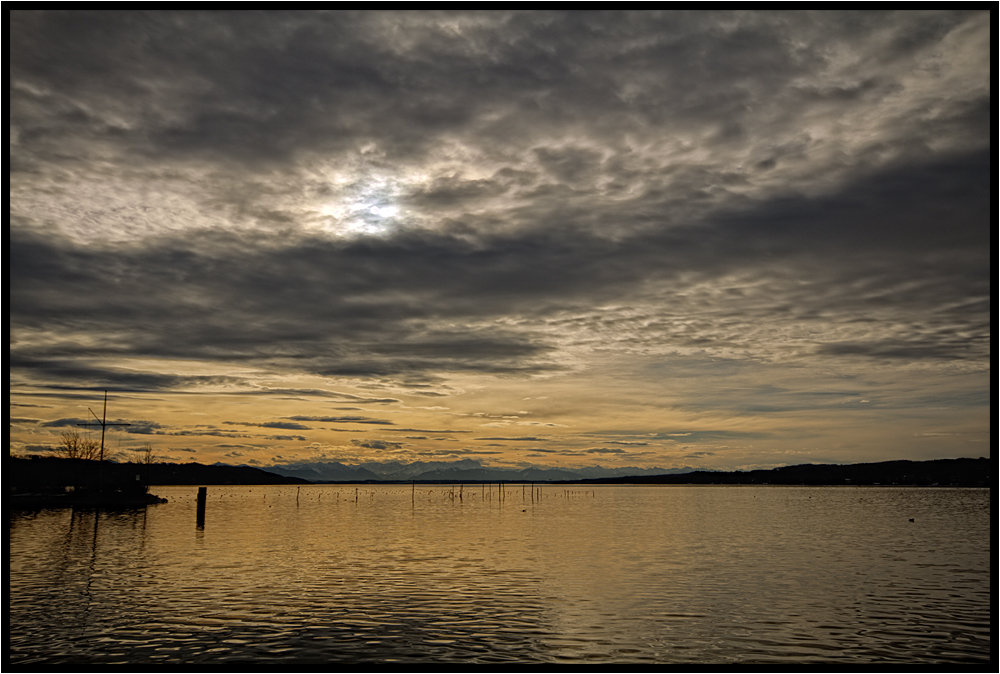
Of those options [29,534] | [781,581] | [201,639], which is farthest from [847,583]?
[29,534]

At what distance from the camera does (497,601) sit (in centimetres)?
3431

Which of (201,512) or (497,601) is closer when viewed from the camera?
(497,601)

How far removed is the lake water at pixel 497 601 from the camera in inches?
998

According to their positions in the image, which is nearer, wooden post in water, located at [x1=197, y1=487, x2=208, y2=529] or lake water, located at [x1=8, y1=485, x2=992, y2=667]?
lake water, located at [x1=8, y1=485, x2=992, y2=667]

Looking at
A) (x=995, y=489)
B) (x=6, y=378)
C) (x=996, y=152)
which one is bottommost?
(x=995, y=489)

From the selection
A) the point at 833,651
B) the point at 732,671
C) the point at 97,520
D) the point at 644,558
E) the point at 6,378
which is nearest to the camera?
the point at 6,378

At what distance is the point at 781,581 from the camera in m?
41.2

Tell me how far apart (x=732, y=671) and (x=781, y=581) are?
21012 millimetres

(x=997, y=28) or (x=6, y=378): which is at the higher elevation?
(x=997, y=28)

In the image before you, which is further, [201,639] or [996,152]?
[201,639]

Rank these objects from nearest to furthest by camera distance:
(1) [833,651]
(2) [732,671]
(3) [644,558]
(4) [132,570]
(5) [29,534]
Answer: (2) [732,671] < (1) [833,651] < (4) [132,570] < (3) [644,558] < (5) [29,534]

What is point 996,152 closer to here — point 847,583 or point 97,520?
point 847,583

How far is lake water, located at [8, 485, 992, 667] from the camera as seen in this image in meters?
25.3

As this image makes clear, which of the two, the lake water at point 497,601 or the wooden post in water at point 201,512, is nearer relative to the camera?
the lake water at point 497,601
